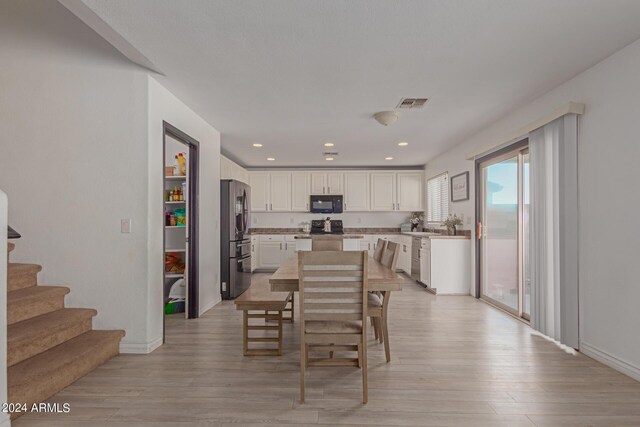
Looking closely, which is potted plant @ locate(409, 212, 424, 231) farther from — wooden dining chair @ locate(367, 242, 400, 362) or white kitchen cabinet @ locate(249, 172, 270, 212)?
wooden dining chair @ locate(367, 242, 400, 362)

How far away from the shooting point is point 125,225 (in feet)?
9.80

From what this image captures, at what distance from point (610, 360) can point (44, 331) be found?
416 centimetres

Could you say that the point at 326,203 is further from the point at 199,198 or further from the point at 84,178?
the point at 84,178

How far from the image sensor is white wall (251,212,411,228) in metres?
8.22

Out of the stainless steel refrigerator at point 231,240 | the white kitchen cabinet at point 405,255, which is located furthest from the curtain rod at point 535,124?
the stainless steel refrigerator at point 231,240

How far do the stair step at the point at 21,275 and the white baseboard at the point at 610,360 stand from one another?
4.62 meters

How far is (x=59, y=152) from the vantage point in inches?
118

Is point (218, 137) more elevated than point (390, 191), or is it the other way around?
point (218, 137)

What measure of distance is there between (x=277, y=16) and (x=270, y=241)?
19.2ft

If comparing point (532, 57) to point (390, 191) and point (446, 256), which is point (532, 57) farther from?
point (390, 191)

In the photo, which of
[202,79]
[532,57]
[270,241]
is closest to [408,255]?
[270,241]

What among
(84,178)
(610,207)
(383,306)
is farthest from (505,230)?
(84,178)

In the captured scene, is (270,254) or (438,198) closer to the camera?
(438,198)

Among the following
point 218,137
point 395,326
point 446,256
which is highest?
point 218,137
